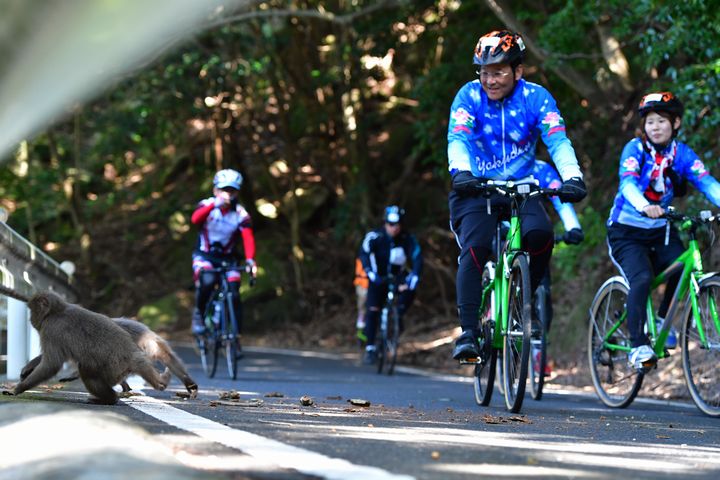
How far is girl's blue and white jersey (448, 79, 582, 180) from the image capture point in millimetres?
8438

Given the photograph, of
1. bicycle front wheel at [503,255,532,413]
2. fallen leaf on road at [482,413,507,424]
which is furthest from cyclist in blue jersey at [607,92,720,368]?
fallen leaf on road at [482,413,507,424]

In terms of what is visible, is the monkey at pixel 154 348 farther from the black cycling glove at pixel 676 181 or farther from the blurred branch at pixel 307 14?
the blurred branch at pixel 307 14

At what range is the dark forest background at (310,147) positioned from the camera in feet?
60.3

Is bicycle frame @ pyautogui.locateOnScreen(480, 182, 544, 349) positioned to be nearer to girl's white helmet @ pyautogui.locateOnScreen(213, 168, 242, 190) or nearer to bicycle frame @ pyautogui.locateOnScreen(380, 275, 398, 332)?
girl's white helmet @ pyautogui.locateOnScreen(213, 168, 242, 190)

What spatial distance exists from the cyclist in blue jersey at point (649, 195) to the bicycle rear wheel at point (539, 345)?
→ 694 mm

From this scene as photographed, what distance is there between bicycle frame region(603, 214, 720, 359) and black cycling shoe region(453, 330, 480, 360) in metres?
1.69

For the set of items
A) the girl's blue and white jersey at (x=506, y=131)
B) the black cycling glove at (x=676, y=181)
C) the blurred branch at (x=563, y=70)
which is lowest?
the black cycling glove at (x=676, y=181)

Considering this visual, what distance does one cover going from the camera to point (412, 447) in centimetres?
543

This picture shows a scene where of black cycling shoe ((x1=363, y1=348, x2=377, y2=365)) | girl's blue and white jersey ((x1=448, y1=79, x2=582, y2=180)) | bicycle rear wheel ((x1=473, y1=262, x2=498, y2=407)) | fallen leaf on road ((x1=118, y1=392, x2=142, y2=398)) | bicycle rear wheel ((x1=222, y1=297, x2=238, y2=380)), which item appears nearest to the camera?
girl's blue and white jersey ((x1=448, y1=79, x2=582, y2=180))

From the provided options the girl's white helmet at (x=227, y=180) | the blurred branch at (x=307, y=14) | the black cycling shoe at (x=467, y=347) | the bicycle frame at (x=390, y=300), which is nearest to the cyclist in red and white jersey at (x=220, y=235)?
the girl's white helmet at (x=227, y=180)

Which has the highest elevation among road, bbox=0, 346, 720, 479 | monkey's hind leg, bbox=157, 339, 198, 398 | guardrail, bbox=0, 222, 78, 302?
guardrail, bbox=0, 222, 78, 302

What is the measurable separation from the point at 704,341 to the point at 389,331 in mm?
7781

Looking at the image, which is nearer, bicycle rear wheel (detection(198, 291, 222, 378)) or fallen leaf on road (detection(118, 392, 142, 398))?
fallen leaf on road (detection(118, 392, 142, 398))

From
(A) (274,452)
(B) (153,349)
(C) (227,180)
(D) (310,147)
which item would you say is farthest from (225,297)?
(D) (310,147)
